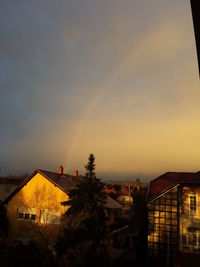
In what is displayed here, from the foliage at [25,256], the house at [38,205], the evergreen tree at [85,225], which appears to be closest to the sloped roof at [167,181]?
the house at [38,205]

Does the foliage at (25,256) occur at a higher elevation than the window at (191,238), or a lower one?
lower

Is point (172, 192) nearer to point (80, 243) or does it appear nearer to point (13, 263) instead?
point (80, 243)

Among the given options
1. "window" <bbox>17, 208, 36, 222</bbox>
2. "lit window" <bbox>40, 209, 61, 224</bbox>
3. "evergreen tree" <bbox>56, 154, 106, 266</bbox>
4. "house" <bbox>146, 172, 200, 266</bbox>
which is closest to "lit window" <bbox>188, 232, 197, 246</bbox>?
"house" <bbox>146, 172, 200, 266</bbox>

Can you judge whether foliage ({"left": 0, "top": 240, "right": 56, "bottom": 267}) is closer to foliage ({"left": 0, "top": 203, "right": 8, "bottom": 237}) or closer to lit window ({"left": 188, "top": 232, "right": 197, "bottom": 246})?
foliage ({"left": 0, "top": 203, "right": 8, "bottom": 237})

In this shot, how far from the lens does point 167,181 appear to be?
28.0 m

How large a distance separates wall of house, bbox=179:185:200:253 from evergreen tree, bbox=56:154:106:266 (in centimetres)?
957

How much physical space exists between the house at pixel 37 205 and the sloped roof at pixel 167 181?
901 cm

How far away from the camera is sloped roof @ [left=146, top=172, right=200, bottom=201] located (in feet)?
78.3

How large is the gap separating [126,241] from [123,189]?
3636 centimetres

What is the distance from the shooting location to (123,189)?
6912cm

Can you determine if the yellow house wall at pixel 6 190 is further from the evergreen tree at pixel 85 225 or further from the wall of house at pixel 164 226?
the wall of house at pixel 164 226

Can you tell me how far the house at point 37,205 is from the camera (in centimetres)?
2403

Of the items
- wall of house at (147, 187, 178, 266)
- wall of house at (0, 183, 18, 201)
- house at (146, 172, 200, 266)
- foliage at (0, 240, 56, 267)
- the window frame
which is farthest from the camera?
wall of house at (0, 183, 18, 201)

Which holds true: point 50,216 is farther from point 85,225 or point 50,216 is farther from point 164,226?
point 164,226
